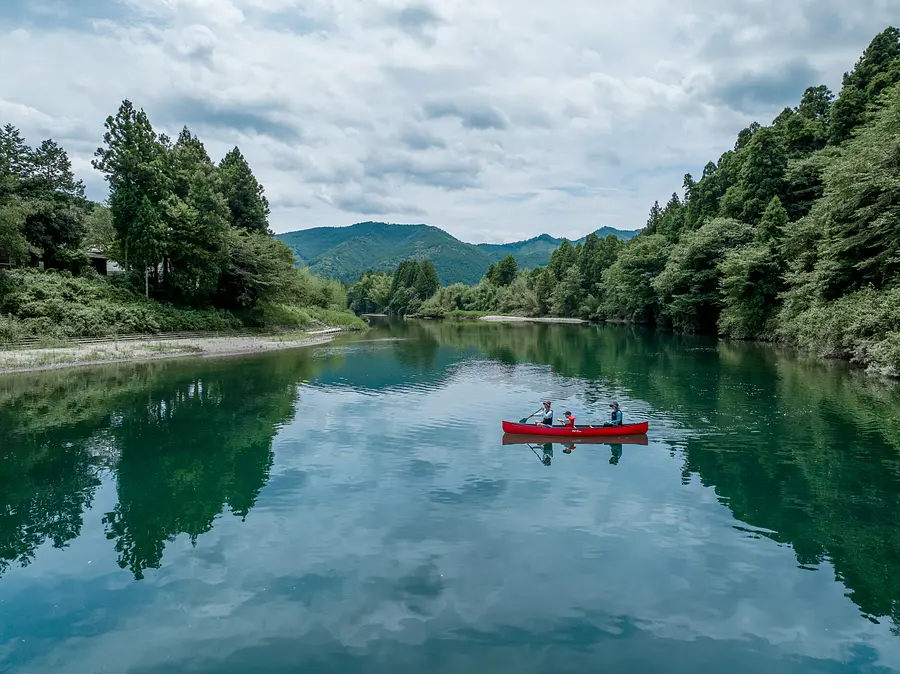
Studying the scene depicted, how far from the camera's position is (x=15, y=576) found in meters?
11.5

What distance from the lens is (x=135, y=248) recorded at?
5609cm

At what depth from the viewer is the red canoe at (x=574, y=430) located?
21.9 m

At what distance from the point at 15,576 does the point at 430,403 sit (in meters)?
20.3

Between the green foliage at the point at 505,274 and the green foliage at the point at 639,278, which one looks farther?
the green foliage at the point at 505,274

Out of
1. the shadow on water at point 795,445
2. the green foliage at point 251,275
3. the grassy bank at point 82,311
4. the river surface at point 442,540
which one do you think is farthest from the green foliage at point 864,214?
the grassy bank at point 82,311

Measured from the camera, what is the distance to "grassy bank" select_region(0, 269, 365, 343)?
44.0 meters

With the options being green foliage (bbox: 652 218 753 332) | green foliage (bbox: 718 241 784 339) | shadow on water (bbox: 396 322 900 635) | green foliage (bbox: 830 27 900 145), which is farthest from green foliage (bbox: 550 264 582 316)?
shadow on water (bbox: 396 322 900 635)

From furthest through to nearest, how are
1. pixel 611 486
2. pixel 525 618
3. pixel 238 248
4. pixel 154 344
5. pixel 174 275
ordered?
1. pixel 238 248
2. pixel 174 275
3. pixel 154 344
4. pixel 611 486
5. pixel 525 618

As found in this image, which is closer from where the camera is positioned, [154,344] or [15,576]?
[15,576]

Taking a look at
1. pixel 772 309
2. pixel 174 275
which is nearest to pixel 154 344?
pixel 174 275

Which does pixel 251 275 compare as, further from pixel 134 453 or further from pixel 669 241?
pixel 669 241

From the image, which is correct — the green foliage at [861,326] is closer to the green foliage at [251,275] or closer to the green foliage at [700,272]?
the green foliage at [700,272]

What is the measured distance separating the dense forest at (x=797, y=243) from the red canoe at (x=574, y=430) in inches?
780

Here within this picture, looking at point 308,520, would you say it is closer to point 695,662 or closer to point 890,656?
point 695,662
